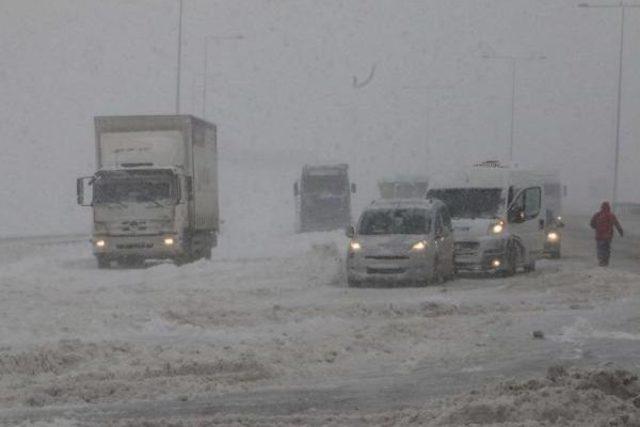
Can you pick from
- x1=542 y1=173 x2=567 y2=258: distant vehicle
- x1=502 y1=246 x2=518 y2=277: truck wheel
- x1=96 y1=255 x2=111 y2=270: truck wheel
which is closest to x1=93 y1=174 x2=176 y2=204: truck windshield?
x1=96 y1=255 x2=111 y2=270: truck wheel

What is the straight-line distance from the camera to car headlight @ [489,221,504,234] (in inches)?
993

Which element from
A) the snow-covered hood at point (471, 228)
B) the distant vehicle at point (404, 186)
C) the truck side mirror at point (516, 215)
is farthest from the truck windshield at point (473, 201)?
the distant vehicle at point (404, 186)

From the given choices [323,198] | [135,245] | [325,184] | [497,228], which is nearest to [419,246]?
[497,228]

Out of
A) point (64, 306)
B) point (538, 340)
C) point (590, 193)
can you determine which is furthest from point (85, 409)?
point (590, 193)

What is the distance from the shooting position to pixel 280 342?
1288 centimetres

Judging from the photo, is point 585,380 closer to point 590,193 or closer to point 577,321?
point 577,321

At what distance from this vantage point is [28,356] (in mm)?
11289

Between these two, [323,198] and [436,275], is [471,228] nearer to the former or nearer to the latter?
[436,275]

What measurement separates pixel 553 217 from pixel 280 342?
20.1 metres

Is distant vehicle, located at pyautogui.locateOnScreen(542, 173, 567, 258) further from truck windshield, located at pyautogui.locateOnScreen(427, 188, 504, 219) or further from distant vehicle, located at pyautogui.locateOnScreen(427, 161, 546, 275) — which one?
truck windshield, located at pyautogui.locateOnScreen(427, 188, 504, 219)

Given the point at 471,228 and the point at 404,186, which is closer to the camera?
the point at 471,228

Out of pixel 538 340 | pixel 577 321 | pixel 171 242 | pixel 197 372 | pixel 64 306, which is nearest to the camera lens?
pixel 197 372

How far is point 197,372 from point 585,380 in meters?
3.54

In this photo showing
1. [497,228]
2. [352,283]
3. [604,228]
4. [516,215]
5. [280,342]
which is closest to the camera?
[280,342]
